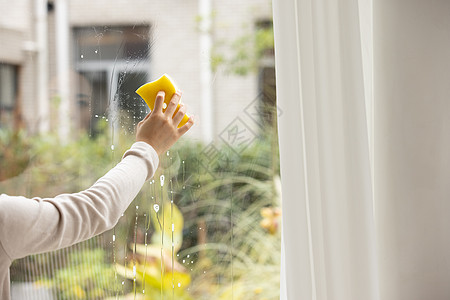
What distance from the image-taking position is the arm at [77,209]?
718mm

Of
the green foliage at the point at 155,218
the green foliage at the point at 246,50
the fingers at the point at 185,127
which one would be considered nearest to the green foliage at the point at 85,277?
the green foliage at the point at 155,218

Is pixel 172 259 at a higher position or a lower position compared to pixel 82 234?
lower

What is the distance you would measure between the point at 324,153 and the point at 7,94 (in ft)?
2.45

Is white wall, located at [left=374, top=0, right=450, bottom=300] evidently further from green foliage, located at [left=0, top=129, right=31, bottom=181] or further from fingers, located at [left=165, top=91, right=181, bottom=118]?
green foliage, located at [left=0, top=129, right=31, bottom=181]

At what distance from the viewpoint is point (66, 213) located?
76 centimetres

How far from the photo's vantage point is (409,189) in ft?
3.32

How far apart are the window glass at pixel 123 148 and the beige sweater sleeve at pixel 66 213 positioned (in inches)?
8.7

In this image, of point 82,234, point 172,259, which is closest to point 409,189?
point 172,259

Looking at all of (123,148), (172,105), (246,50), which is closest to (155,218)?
(123,148)

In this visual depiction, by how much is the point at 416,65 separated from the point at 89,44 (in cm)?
74

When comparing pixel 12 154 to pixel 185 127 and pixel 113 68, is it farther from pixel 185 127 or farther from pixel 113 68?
pixel 185 127

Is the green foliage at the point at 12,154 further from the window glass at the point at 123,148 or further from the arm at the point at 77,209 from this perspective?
the arm at the point at 77,209

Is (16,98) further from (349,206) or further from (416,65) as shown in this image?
(416,65)

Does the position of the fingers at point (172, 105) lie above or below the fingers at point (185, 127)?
above
